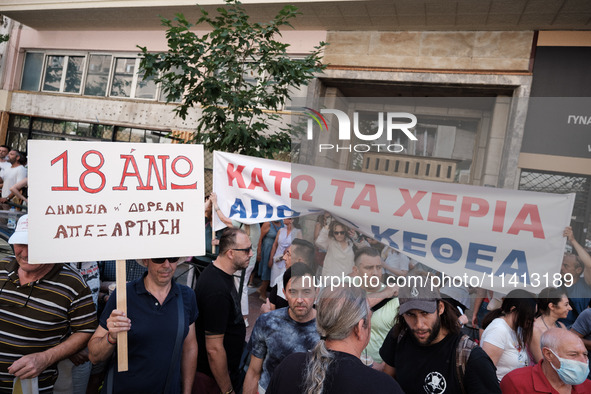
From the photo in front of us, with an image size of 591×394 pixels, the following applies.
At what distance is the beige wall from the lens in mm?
8844

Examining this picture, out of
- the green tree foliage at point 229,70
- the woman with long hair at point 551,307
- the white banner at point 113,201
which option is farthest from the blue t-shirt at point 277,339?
the green tree foliage at point 229,70

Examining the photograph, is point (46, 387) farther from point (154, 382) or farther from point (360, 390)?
point (360, 390)

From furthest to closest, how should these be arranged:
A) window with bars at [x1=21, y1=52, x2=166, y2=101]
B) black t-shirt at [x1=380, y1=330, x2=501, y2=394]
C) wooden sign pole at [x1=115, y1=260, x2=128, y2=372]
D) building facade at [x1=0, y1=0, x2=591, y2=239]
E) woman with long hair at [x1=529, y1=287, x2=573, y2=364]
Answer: window with bars at [x1=21, y1=52, x2=166, y2=101]
building facade at [x1=0, y1=0, x2=591, y2=239]
woman with long hair at [x1=529, y1=287, x2=573, y2=364]
wooden sign pole at [x1=115, y1=260, x2=128, y2=372]
black t-shirt at [x1=380, y1=330, x2=501, y2=394]

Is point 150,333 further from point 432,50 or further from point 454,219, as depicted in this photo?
point 432,50

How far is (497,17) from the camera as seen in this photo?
28.4 ft

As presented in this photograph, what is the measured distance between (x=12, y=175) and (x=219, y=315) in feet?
28.4

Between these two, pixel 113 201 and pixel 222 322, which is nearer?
pixel 113 201

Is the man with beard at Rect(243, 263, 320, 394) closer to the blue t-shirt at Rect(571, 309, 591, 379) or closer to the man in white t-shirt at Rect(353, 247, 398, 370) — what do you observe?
the man in white t-shirt at Rect(353, 247, 398, 370)

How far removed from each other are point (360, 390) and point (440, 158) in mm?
8892

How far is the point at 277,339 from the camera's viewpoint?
2918mm

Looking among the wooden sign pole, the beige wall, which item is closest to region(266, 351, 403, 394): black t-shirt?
the wooden sign pole

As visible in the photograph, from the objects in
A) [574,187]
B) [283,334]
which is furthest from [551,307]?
[574,187]

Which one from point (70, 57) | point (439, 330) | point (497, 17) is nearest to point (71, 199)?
Answer: point (439, 330)

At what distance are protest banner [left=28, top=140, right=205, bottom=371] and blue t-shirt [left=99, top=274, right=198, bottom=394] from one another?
8.5 inches
